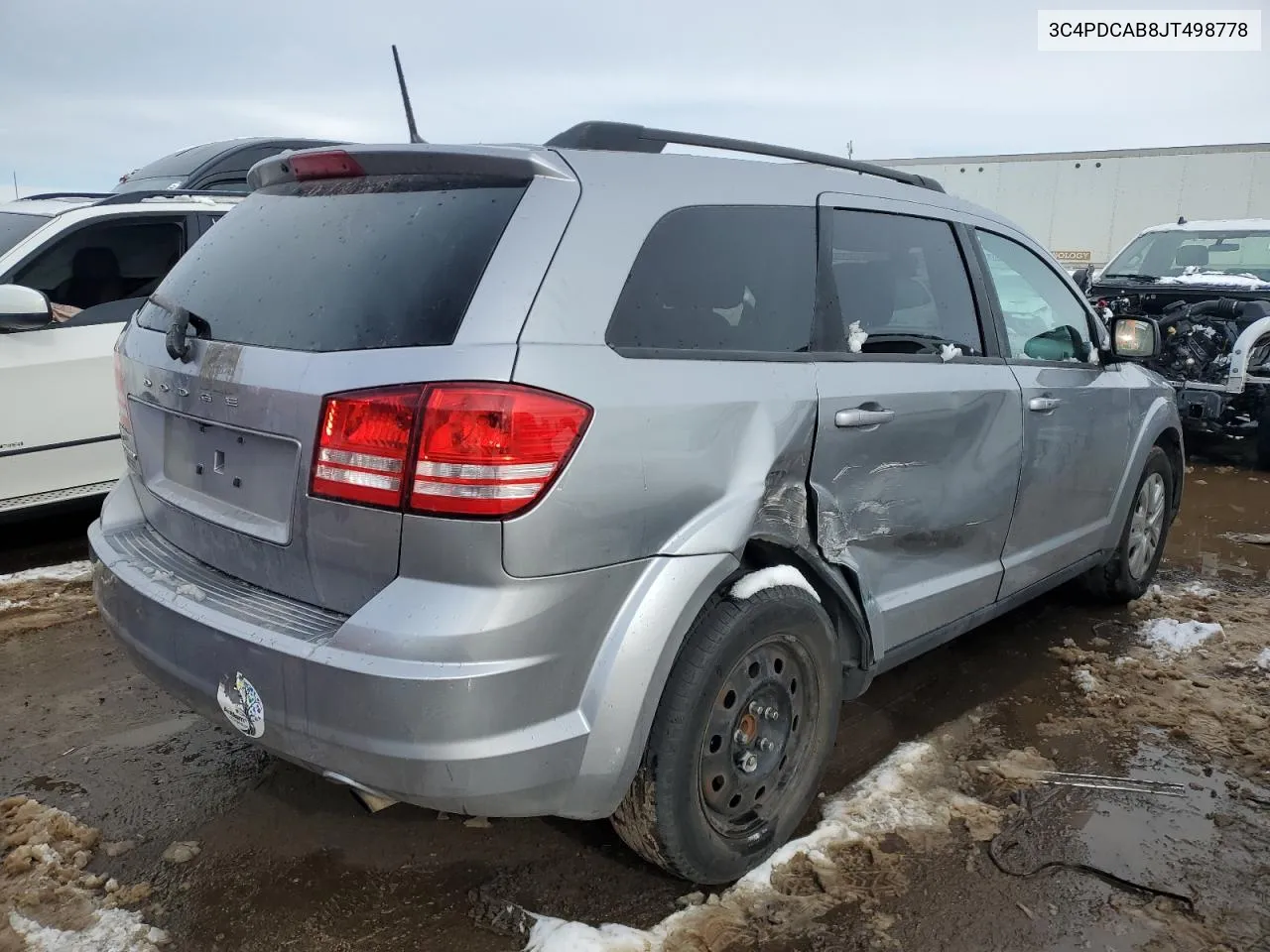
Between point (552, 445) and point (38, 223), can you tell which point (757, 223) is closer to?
point (552, 445)

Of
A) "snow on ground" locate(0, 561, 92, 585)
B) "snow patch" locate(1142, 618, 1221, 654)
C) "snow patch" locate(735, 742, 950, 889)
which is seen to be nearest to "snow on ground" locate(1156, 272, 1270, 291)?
Result: "snow patch" locate(1142, 618, 1221, 654)

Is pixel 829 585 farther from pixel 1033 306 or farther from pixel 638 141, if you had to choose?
pixel 1033 306

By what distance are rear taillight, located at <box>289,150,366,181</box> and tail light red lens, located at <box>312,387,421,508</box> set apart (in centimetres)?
73

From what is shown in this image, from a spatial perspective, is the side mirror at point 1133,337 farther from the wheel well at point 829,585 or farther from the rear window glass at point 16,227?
the rear window glass at point 16,227

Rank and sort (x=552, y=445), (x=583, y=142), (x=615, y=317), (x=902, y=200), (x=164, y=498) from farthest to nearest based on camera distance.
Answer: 1. (x=902, y=200)
2. (x=164, y=498)
3. (x=583, y=142)
4. (x=615, y=317)
5. (x=552, y=445)

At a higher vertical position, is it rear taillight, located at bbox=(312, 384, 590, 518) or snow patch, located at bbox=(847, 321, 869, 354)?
snow patch, located at bbox=(847, 321, 869, 354)

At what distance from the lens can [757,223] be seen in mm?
2564

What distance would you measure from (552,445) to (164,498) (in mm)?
1185

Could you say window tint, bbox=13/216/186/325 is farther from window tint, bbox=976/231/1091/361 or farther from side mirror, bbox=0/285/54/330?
window tint, bbox=976/231/1091/361

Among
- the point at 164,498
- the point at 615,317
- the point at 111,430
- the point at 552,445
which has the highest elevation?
the point at 615,317

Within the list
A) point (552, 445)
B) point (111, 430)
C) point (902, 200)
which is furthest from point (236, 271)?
point (111, 430)

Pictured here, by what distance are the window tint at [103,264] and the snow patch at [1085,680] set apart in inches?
188

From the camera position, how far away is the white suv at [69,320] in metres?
4.54

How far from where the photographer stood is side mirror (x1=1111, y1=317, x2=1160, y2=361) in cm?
401
